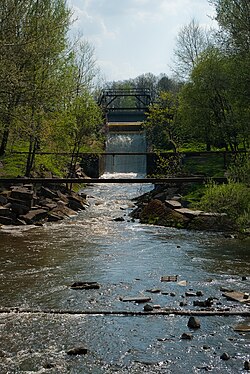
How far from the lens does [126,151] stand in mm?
49375

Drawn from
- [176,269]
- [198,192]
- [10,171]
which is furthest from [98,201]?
[176,269]

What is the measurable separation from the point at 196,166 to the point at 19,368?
26.3 meters

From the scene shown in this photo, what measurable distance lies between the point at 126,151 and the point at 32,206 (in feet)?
92.8

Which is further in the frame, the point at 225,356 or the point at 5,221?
the point at 5,221

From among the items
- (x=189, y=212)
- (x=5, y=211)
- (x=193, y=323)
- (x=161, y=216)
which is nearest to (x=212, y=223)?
(x=189, y=212)

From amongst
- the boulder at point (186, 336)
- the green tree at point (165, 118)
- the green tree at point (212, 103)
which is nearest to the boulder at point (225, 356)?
the boulder at point (186, 336)

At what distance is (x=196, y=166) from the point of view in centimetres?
3173

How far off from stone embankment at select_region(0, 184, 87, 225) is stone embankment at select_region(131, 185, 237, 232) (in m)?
3.56

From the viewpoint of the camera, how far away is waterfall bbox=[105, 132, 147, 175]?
46031mm

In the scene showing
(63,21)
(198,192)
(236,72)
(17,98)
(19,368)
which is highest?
(63,21)

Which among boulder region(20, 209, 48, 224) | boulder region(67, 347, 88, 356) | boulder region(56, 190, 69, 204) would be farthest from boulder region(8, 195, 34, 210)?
boulder region(67, 347, 88, 356)

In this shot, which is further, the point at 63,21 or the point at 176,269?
the point at 63,21

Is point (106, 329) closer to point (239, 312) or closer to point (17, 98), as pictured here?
point (239, 312)

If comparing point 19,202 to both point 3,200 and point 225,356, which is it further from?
point 225,356
